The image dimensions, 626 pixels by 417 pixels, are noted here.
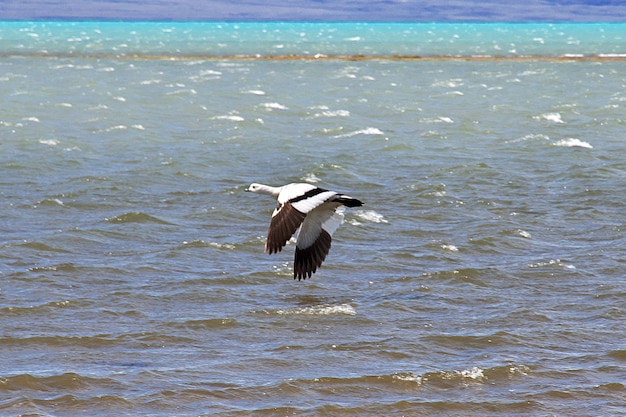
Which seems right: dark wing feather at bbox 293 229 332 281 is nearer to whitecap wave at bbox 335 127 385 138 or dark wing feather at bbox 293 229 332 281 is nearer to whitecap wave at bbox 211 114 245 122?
whitecap wave at bbox 335 127 385 138

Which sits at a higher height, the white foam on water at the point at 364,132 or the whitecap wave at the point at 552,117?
the white foam on water at the point at 364,132

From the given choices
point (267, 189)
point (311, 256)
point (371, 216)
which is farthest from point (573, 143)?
point (311, 256)

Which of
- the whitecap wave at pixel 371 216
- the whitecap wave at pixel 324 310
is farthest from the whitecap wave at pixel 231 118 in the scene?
the whitecap wave at pixel 324 310

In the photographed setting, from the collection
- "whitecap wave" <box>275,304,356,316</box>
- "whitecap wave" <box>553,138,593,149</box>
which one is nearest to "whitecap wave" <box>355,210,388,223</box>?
"whitecap wave" <box>275,304,356,316</box>

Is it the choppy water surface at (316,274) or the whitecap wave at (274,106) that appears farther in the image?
the whitecap wave at (274,106)

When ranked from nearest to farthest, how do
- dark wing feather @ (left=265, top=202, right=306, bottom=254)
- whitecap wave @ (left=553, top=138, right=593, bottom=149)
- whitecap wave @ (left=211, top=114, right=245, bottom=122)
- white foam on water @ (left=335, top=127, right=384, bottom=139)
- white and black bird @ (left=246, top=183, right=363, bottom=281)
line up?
1. dark wing feather @ (left=265, top=202, right=306, bottom=254)
2. white and black bird @ (left=246, top=183, right=363, bottom=281)
3. whitecap wave @ (left=553, top=138, right=593, bottom=149)
4. white foam on water @ (left=335, top=127, right=384, bottom=139)
5. whitecap wave @ (left=211, top=114, right=245, bottom=122)

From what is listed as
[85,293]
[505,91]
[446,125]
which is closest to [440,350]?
[85,293]

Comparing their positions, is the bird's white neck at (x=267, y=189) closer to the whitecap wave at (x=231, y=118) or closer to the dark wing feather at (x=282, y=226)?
the dark wing feather at (x=282, y=226)

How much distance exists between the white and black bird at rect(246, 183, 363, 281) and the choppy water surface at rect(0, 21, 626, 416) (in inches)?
20.3

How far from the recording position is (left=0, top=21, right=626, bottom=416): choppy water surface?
10102 millimetres

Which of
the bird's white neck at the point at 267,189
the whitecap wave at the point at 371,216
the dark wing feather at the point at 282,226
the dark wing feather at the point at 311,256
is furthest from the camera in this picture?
the whitecap wave at the point at 371,216

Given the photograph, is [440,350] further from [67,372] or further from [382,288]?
[67,372]

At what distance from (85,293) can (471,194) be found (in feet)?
28.3

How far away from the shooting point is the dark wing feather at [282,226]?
11594 millimetres
